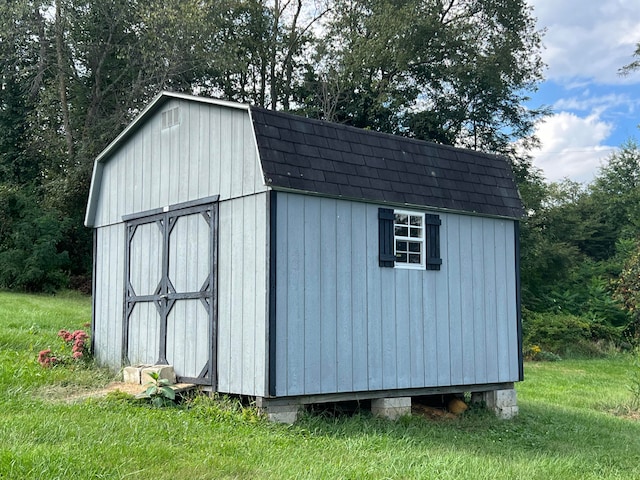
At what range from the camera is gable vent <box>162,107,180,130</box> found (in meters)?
10.0

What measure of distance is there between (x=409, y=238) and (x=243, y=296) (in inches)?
96.1

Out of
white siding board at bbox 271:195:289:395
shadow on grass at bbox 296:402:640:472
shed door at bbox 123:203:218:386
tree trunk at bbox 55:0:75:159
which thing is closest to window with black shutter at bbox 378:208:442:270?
white siding board at bbox 271:195:289:395

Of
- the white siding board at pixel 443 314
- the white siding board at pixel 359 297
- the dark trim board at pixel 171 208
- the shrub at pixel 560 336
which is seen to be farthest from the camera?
the shrub at pixel 560 336

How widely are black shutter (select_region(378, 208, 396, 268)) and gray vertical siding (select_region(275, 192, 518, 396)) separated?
77 millimetres

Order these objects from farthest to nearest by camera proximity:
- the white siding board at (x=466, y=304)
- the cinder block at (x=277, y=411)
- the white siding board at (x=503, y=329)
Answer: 1. the white siding board at (x=503, y=329)
2. the white siding board at (x=466, y=304)
3. the cinder block at (x=277, y=411)

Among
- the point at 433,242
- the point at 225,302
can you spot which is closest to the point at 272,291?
the point at 225,302

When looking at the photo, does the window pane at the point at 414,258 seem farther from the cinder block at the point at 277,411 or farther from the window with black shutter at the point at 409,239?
the cinder block at the point at 277,411

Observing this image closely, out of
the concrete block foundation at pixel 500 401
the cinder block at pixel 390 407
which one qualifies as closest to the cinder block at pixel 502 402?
the concrete block foundation at pixel 500 401

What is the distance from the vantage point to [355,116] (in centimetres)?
2778

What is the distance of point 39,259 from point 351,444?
17.8m

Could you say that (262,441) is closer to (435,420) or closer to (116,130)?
(435,420)

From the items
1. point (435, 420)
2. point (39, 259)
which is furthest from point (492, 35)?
point (435, 420)

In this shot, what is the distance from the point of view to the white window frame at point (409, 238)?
30.9ft

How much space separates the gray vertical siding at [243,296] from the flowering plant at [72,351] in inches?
117
